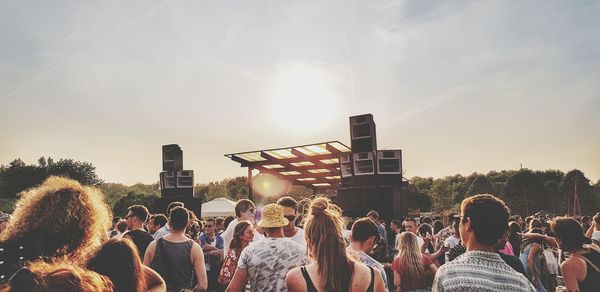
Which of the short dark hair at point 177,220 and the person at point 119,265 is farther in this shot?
the short dark hair at point 177,220

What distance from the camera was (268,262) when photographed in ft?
10.0

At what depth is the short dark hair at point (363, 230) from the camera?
330cm

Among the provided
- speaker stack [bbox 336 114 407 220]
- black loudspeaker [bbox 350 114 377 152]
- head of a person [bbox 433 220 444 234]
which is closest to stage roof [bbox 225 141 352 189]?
black loudspeaker [bbox 350 114 377 152]

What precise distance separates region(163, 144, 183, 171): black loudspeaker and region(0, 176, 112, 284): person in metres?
18.1

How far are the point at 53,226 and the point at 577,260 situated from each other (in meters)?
3.56

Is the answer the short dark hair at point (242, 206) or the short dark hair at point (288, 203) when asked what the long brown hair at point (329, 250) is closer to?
the short dark hair at point (288, 203)

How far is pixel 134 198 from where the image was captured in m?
32.8

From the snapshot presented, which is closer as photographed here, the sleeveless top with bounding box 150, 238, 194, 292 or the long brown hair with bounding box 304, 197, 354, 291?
the long brown hair with bounding box 304, 197, 354, 291

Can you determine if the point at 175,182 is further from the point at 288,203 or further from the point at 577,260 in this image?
the point at 577,260

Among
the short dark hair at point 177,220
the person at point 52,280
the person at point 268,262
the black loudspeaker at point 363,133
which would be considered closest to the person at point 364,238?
the person at point 268,262

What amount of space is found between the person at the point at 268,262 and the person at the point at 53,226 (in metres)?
1.49

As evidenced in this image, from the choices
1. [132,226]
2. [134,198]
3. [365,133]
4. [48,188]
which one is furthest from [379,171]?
[134,198]

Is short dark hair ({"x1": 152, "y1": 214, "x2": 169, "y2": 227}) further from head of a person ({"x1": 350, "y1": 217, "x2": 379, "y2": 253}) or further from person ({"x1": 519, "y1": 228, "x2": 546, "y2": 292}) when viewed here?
person ({"x1": 519, "y1": 228, "x2": 546, "y2": 292})

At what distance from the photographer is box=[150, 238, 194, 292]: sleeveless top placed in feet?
12.1
